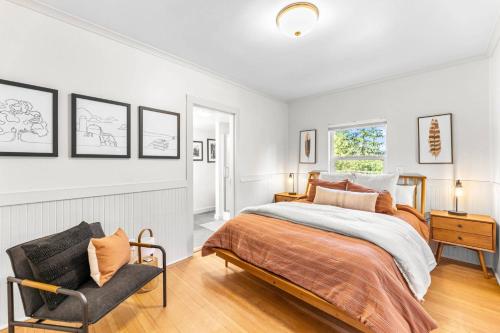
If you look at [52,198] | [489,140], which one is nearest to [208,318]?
[52,198]

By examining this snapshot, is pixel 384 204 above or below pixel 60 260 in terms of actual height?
above

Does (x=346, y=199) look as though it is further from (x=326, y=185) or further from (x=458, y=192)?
(x=458, y=192)

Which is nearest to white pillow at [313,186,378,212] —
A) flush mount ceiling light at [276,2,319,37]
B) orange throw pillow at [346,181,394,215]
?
orange throw pillow at [346,181,394,215]

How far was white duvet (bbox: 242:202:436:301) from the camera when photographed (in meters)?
1.76

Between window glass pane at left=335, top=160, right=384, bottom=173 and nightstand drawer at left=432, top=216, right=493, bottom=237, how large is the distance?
1.13 meters

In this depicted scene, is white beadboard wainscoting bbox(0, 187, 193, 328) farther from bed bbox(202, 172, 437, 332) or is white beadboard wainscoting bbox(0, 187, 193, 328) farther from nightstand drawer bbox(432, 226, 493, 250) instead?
nightstand drawer bbox(432, 226, 493, 250)

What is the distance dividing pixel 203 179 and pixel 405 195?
428 centimetres

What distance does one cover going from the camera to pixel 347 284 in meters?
1.58

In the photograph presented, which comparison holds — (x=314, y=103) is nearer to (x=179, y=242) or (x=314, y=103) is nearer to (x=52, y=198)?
(x=179, y=242)

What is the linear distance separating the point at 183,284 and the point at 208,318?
644mm

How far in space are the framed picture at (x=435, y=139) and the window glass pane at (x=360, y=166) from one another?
1.90 ft

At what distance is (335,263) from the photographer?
5.53 feet

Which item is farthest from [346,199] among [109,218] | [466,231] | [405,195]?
[109,218]

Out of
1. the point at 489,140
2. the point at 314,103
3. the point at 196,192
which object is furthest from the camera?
the point at 196,192
